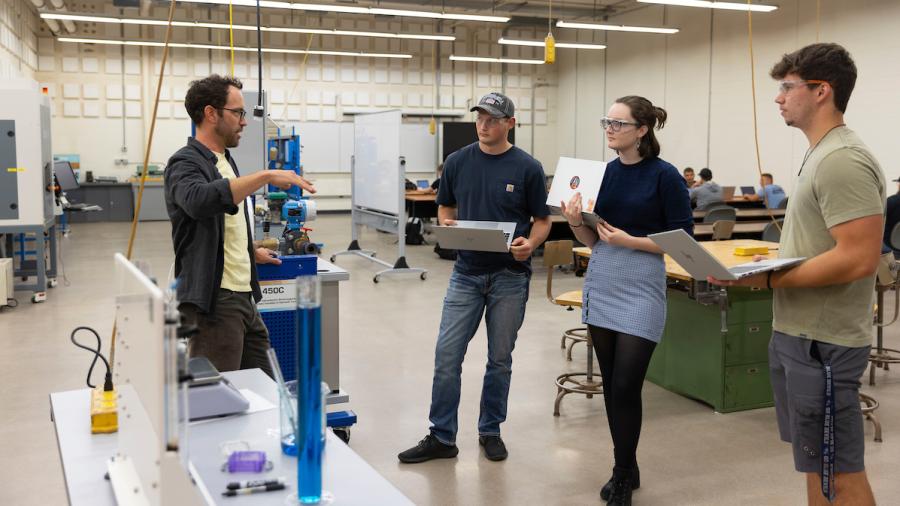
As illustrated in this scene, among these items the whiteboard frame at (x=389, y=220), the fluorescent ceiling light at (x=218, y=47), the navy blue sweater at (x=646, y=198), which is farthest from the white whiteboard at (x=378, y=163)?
the navy blue sweater at (x=646, y=198)

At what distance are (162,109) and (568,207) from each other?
13541 millimetres

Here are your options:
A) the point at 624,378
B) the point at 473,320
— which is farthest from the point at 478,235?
the point at 624,378

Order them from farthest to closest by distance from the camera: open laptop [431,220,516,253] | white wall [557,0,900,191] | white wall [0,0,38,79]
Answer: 1. white wall [0,0,38,79]
2. white wall [557,0,900,191]
3. open laptop [431,220,516,253]

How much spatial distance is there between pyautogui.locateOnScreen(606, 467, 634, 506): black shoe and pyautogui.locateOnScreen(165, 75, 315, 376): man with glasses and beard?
1.37 metres

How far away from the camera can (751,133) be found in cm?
1174

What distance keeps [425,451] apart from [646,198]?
141 centimetres

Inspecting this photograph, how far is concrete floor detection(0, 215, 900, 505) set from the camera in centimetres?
307

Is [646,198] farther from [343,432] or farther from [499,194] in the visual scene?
[343,432]

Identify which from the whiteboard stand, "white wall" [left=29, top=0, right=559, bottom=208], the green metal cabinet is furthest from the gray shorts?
"white wall" [left=29, top=0, right=559, bottom=208]

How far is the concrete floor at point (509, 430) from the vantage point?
10.1ft

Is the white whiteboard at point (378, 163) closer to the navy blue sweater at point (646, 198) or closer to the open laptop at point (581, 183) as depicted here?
the open laptop at point (581, 183)

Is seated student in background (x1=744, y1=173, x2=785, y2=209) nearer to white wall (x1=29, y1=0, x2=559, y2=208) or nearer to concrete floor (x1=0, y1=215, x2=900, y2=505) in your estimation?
concrete floor (x1=0, y1=215, x2=900, y2=505)

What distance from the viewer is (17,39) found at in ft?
38.6

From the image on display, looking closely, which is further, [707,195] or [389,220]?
[707,195]
